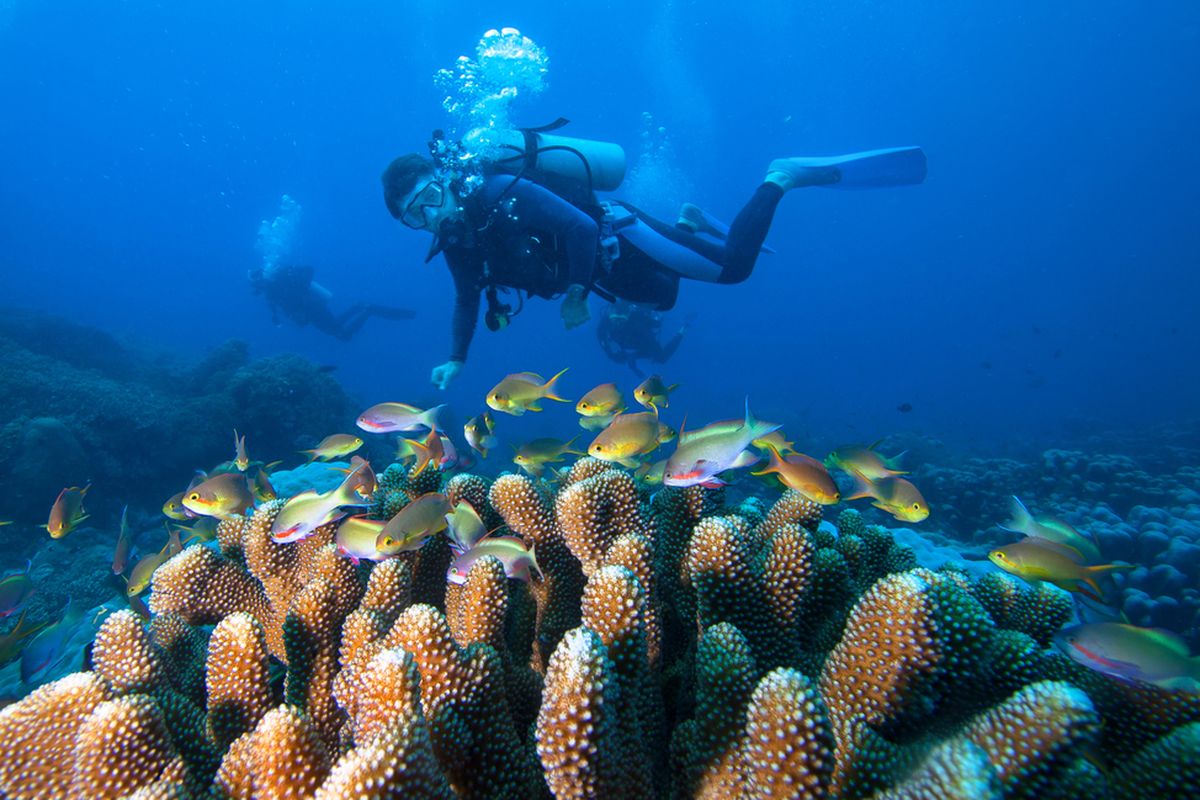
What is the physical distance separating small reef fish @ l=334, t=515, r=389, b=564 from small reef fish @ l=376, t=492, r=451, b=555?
63mm

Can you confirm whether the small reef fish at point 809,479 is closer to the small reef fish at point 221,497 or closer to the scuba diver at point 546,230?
the small reef fish at point 221,497

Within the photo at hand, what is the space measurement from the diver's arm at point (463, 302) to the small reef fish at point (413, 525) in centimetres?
Result: 503

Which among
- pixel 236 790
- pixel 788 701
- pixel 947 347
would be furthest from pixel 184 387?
pixel 947 347

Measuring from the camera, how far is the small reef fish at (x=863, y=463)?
370 cm

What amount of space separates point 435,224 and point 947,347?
402 feet

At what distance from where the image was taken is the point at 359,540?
249cm

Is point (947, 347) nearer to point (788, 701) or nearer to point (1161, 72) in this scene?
point (1161, 72)

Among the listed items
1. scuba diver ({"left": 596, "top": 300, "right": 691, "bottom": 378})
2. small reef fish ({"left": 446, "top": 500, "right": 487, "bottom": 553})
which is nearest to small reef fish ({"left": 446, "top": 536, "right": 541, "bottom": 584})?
small reef fish ({"left": 446, "top": 500, "right": 487, "bottom": 553})

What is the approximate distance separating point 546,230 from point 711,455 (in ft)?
17.2

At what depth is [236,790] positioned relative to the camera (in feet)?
4.91

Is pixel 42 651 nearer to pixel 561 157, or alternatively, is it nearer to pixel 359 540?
pixel 359 540

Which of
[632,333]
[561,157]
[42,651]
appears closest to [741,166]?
[632,333]

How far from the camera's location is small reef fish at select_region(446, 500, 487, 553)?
8.68ft

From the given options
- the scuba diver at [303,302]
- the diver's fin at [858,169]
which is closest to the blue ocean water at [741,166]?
the scuba diver at [303,302]
